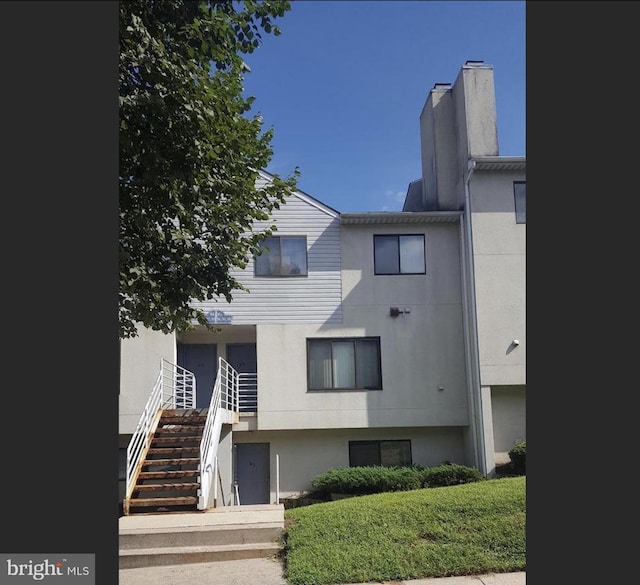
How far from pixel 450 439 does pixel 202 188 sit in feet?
28.1

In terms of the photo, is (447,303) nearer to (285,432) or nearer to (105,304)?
(285,432)

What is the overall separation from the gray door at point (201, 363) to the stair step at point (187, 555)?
6.78 meters

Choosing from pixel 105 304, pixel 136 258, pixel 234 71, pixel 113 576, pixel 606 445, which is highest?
pixel 234 71

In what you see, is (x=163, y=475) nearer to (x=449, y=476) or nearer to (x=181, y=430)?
(x=181, y=430)

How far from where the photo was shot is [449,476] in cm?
1041

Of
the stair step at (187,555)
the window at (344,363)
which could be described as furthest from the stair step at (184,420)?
the stair step at (187,555)

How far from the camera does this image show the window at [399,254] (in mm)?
12133

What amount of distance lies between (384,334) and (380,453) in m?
2.41

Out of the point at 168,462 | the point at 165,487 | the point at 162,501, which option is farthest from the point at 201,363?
the point at 162,501

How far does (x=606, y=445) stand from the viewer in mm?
2693

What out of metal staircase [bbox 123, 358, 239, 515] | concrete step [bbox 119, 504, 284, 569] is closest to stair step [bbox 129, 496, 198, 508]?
metal staircase [bbox 123, 358, 239, 515]

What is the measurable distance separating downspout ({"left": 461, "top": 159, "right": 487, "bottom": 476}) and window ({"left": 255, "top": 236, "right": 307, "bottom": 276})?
331 cm

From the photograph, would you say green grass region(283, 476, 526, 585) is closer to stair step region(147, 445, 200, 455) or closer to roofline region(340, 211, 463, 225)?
stair step region(147, 445, 200, 455)

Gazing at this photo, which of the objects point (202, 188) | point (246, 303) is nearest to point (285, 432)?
point (246, 303)
